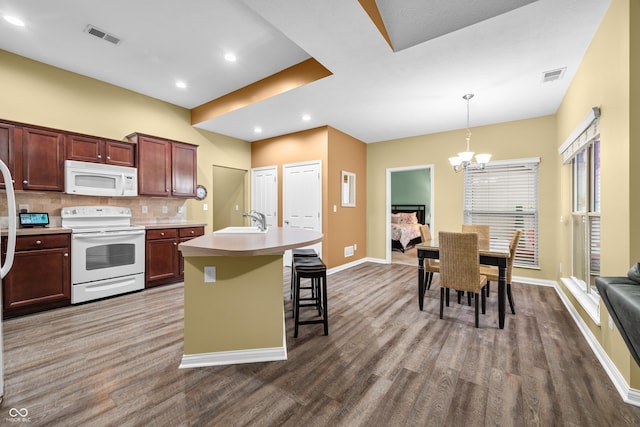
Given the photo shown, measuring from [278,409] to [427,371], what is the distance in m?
1.08

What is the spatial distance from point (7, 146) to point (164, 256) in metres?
2.02

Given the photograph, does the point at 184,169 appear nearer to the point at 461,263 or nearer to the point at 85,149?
the point at 85,149

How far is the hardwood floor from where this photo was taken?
1.50 meters

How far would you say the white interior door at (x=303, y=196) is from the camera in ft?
15.9

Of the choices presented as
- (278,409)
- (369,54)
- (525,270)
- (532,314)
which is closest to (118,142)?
(369,54)

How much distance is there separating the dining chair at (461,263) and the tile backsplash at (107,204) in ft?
13.7

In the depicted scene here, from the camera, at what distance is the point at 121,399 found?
163 cm

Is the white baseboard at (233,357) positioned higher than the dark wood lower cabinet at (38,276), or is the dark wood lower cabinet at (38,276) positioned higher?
the dark wood lower cabinet at (38,276)

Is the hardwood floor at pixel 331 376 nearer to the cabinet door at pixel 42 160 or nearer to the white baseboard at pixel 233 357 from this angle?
the white baseboard at pixel 233 357

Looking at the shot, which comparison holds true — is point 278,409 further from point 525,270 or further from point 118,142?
point 525,270

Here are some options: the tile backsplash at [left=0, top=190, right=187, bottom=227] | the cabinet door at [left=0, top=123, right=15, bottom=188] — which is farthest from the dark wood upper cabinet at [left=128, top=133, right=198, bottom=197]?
the cabinet door at [left=0, top=123, right=15, bottom=188]

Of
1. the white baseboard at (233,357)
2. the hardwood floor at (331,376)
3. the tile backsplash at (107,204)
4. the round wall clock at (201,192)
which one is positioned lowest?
the hardwood floor at (331,376)

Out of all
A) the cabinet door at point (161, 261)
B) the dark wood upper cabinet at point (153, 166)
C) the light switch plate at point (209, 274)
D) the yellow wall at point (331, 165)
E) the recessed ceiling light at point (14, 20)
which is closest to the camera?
the light switch plate at point (209, 274)

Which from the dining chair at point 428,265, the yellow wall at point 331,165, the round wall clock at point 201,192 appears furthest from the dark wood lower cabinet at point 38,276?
the dining chair at point 428,265
